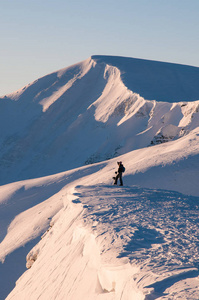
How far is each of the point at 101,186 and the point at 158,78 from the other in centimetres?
6834

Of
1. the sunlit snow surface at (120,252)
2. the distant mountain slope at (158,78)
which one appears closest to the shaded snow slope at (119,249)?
the sunlit snow surface at (120,252)

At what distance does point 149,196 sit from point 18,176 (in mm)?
62862

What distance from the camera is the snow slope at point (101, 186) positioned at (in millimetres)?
7887

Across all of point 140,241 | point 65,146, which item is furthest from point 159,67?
point 140,241

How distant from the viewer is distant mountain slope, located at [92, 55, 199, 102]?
246 ft

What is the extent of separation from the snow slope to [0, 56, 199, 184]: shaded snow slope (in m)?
0.23

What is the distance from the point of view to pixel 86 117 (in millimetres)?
82688

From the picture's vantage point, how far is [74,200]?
47.4ft

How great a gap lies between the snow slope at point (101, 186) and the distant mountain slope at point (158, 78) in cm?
22

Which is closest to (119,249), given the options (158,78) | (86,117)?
(86,117)

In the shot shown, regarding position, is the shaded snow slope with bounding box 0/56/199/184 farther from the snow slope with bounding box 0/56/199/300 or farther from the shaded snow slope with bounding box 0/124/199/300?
the shaded snow slope with bounding box 0/124/199/300

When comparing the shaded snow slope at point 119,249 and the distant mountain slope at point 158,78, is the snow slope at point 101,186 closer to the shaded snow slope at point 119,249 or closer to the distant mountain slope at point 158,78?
the shaded snow slope at point 119,249

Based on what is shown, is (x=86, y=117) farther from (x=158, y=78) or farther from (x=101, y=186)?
(x=101, y=186)

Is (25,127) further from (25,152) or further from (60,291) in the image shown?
(60,291)
